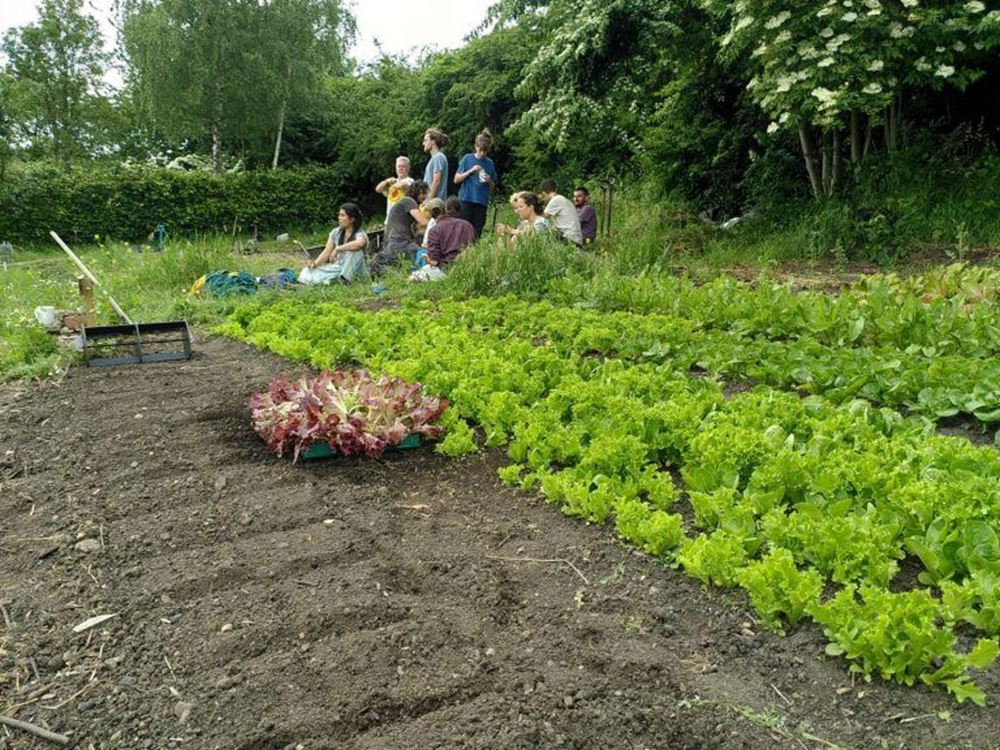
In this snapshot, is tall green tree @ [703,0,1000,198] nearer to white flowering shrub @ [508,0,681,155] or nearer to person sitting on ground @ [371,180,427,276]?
white flowering shrub @ [508,0,681,155]

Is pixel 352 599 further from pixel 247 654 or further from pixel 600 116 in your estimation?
pixel 600 116

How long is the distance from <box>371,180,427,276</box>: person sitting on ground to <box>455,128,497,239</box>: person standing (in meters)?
0.63

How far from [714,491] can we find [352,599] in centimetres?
146

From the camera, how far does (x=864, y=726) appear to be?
82.1 inches

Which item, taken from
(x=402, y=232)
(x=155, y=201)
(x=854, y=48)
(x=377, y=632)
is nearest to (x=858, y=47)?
(x=854, y=48)

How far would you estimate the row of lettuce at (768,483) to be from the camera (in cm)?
237

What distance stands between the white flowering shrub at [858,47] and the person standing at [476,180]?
362cm

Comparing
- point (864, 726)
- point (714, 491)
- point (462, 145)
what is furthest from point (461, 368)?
point (462, 145)

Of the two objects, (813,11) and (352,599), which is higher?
(813,11)

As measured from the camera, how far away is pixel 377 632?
8.33ft

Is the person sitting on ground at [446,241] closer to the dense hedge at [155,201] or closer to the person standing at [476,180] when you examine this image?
the person standing at [476,180]

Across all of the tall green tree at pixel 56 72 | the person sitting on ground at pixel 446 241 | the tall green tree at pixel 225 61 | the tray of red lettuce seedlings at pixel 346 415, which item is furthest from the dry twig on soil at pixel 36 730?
the tall green tree at pixel 56 72

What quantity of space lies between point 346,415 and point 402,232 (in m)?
7.23

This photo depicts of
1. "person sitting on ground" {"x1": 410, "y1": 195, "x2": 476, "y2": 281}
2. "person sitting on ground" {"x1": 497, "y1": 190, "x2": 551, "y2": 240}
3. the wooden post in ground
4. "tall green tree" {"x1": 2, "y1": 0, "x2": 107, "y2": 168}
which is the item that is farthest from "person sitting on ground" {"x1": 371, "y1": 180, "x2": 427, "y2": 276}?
"tall green tree" {"x1": 2, "y1": 0, "x2": 107, "y2": 168}
